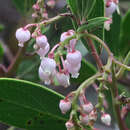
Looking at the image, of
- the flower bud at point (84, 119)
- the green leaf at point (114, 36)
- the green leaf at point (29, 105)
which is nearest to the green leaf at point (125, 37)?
the green leaf at point (114, 36)

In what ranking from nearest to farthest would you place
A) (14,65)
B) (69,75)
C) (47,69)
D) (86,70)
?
(47,69)
(69,75)
(86,70)
(14,65)

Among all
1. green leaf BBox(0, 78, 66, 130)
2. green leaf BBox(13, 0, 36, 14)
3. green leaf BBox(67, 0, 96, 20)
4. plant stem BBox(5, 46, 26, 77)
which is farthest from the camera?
green leaf BBox(13, 0, 36, 14)

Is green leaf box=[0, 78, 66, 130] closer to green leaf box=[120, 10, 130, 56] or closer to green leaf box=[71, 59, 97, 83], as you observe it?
green leaf box=[71, 59, 97, 83]

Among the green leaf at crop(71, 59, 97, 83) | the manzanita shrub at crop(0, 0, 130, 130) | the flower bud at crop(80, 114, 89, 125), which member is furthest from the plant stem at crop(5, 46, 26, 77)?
the flower bud at crop(80, 114, 89, 125)

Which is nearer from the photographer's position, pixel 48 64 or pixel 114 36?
pixel 48 64

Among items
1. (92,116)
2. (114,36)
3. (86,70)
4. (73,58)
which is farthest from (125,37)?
(92,116)

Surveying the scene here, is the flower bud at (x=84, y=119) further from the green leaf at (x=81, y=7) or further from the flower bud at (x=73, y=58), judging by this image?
the green leaf at (x=81, y=7)

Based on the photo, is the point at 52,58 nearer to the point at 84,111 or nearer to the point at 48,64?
the point at 48,64

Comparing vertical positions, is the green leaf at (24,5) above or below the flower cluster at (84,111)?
above
